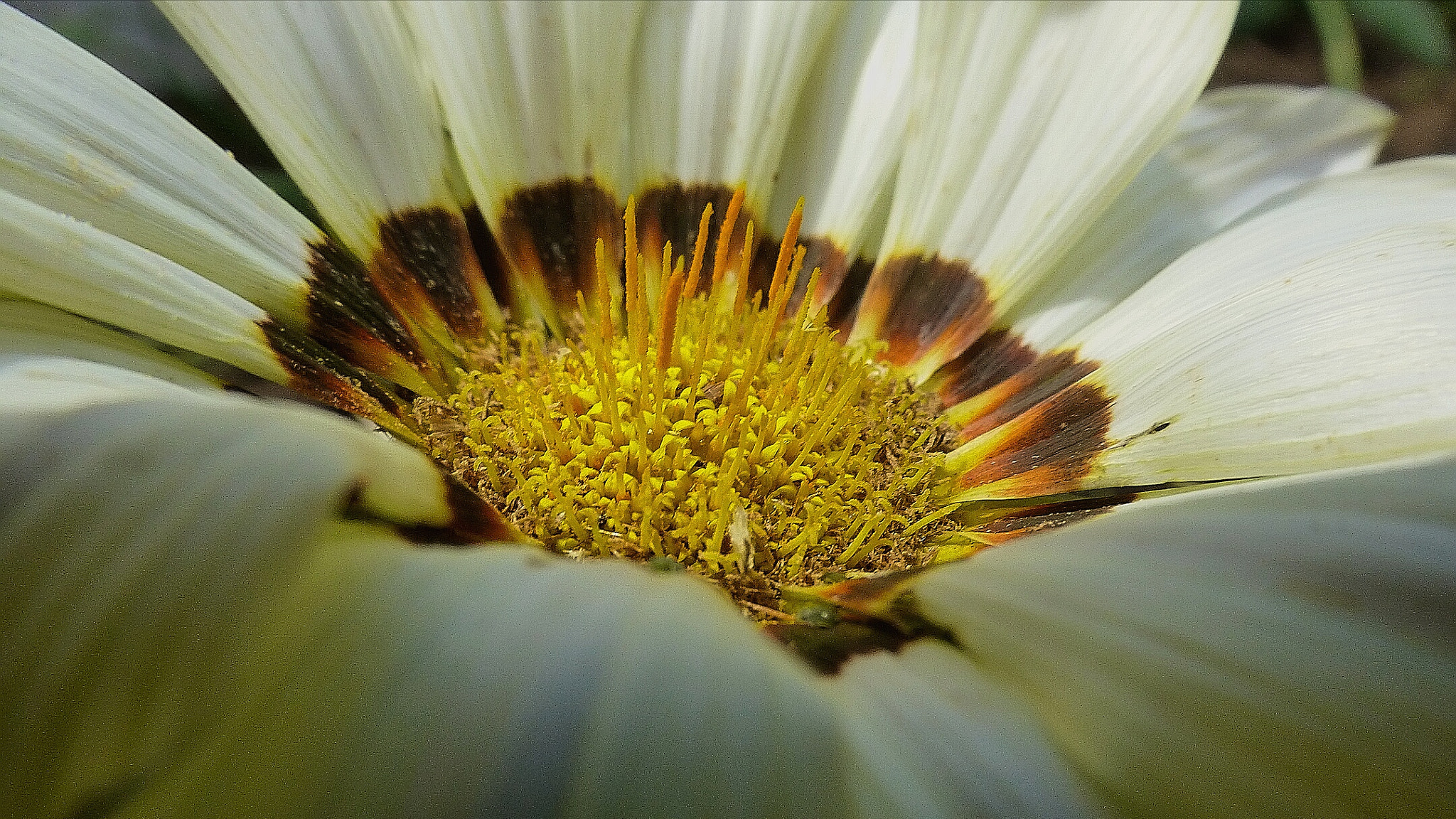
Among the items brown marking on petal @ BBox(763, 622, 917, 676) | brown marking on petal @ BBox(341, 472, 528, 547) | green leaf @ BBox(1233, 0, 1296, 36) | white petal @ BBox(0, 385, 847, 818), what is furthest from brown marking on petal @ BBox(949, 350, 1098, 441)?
green leaf @ BBox(1233, 0, 1296, 36)

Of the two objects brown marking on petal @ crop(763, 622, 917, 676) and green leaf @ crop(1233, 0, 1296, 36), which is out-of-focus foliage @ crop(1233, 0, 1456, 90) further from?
brown marking on petal @ crop(763, 622, 917, 676)

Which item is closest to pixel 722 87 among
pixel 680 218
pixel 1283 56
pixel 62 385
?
pixel 680 218

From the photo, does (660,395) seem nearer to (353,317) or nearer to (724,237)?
(724,237)

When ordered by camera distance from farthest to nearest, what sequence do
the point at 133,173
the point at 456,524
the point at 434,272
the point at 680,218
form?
the point at 680,218 → the point at 434,272 → the point at 133,173 → the point at 456,524

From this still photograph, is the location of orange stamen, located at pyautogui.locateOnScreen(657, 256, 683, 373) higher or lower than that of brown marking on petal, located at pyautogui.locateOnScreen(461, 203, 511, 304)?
lower

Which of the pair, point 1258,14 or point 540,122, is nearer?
point 540,122
